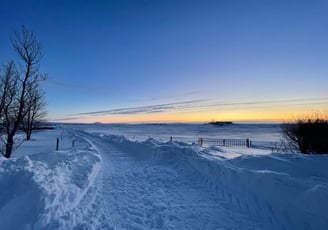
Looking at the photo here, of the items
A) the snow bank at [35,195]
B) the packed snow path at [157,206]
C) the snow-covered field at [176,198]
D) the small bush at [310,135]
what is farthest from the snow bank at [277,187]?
the small bush at [310,135]

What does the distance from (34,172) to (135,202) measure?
9.48 feet

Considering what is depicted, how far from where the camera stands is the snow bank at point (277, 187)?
13.6ft

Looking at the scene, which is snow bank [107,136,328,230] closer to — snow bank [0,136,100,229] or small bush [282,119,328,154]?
snow bank [0,136,100,229]

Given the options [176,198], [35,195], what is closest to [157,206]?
[176,198]

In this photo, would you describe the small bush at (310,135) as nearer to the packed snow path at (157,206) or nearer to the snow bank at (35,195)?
the packed snow path at (157,206)

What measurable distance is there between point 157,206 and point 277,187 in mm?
2881

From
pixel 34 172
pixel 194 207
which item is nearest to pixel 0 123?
pixel 34 172

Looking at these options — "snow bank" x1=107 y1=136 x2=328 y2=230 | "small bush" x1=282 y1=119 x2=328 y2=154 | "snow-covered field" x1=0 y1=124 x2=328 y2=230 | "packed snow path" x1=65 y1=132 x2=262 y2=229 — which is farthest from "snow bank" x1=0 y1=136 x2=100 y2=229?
"small bush" x1=282 y1=119 x2=328 y2=154

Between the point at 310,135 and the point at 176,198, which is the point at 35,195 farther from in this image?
the point at 310,135

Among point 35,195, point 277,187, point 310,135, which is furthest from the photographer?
point 310,135

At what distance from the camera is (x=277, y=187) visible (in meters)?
5.05

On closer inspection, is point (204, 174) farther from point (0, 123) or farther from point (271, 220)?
point (0, 123)

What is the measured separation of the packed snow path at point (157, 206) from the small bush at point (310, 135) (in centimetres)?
663

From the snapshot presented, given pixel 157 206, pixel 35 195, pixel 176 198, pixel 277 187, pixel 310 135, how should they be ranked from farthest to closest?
pixel 310 135, pixel 176 198, pixel 157 206, pixel 277 187, pixel 35 195
